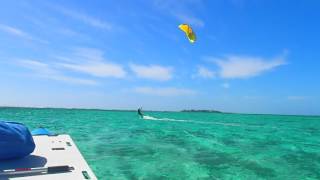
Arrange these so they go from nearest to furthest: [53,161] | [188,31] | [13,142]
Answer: [13,142] → [53,161] → [188,31]

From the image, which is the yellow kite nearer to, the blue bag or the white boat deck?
the white boat deck

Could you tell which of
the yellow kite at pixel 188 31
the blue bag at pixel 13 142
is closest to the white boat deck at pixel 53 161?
the blue bag at pixel 13 142

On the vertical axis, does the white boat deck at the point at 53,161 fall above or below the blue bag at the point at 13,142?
below

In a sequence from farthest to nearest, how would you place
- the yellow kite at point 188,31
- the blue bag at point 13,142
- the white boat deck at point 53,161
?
the yellow kite at point 188,31
the blue bag at point 13,142
the white boat deck at point 53,161

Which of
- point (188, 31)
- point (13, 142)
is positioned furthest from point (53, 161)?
point (188, 31)

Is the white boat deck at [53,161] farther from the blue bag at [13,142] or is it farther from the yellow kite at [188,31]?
the yellow kite at [188,31]

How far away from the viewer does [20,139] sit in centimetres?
487

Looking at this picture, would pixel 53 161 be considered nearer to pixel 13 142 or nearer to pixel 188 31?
pixel 13 142

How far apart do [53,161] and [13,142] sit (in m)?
0.71

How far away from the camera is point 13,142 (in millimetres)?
4730

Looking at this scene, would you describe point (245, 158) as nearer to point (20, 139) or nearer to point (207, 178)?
point (207, 178)

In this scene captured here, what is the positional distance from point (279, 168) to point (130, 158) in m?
5.91

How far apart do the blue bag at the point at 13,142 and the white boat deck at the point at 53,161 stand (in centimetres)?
15

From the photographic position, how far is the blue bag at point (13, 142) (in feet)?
15.2
